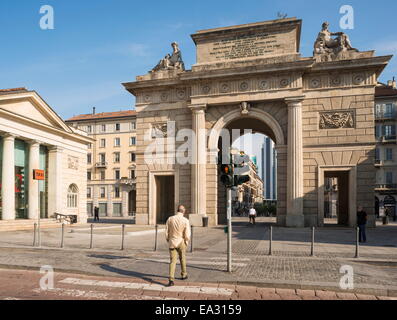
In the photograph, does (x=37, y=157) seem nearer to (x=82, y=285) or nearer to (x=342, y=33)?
(x=82, y=285)

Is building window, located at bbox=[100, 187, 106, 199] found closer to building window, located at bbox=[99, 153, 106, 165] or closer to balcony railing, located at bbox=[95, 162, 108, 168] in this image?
balcony railing, located at bbox=[95, 162, 108, 168]

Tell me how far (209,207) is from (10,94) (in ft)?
53.0

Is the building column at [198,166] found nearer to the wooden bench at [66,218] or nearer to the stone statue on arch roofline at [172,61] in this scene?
the stone statue on arch roofline at [172,61]

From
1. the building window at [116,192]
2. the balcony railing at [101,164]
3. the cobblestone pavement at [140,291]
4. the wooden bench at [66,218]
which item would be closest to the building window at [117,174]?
the building window at [116,192]

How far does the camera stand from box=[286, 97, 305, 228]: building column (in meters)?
24.3

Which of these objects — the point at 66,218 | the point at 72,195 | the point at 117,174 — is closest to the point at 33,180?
the point at 66,218

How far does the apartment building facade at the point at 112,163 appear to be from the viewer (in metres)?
61.8

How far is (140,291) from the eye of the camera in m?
7.61

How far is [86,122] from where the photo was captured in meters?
64.4

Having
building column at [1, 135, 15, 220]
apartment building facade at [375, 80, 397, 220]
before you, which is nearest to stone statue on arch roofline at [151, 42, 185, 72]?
building column at [1, 135, 15, 220]

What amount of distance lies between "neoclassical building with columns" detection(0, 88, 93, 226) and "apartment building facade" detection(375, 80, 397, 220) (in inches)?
1616

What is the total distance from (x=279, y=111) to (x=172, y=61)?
9744 millimetres

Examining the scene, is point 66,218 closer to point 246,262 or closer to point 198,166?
point 198,166

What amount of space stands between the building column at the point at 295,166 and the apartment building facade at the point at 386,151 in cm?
3276
